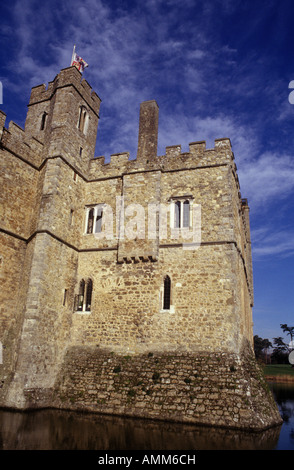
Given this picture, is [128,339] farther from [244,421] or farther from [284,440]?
[284,440]

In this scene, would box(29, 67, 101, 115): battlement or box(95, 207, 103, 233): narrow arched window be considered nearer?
box(95, 207, 103, 233): narrow arched window

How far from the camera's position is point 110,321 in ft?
49.6

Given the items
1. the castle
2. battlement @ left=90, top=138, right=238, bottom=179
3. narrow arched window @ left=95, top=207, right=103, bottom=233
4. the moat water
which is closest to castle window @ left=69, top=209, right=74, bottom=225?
the castle

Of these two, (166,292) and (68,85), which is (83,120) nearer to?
(68,85)

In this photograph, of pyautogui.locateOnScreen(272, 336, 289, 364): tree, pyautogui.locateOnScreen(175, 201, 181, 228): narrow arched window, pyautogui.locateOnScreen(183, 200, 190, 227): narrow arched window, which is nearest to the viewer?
pyautogui.locateOnScreen(183, 200, 190, 227): narrow arched window

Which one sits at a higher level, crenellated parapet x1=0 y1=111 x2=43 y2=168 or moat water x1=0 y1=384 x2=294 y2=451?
crenellated parapet x1=0 y1=111 x2=43 y2=168

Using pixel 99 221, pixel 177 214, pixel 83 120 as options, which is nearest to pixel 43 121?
pixel 83 120

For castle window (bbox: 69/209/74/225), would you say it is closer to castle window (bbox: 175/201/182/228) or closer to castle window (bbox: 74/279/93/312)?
castle window (bbox: 74/279/93/312)

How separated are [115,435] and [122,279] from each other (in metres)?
7.30

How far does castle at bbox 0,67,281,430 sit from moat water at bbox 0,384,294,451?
84cm

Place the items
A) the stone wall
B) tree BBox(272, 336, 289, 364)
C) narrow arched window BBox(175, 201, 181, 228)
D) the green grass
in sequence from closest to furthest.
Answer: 1. the stone wall
2. narrow arched window BBox(175, 201, 181, 228)
3. the green grass
4. tree BBox(272, 336, 289, 364)

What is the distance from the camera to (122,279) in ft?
51.4

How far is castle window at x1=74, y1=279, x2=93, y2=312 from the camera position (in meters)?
16.0
